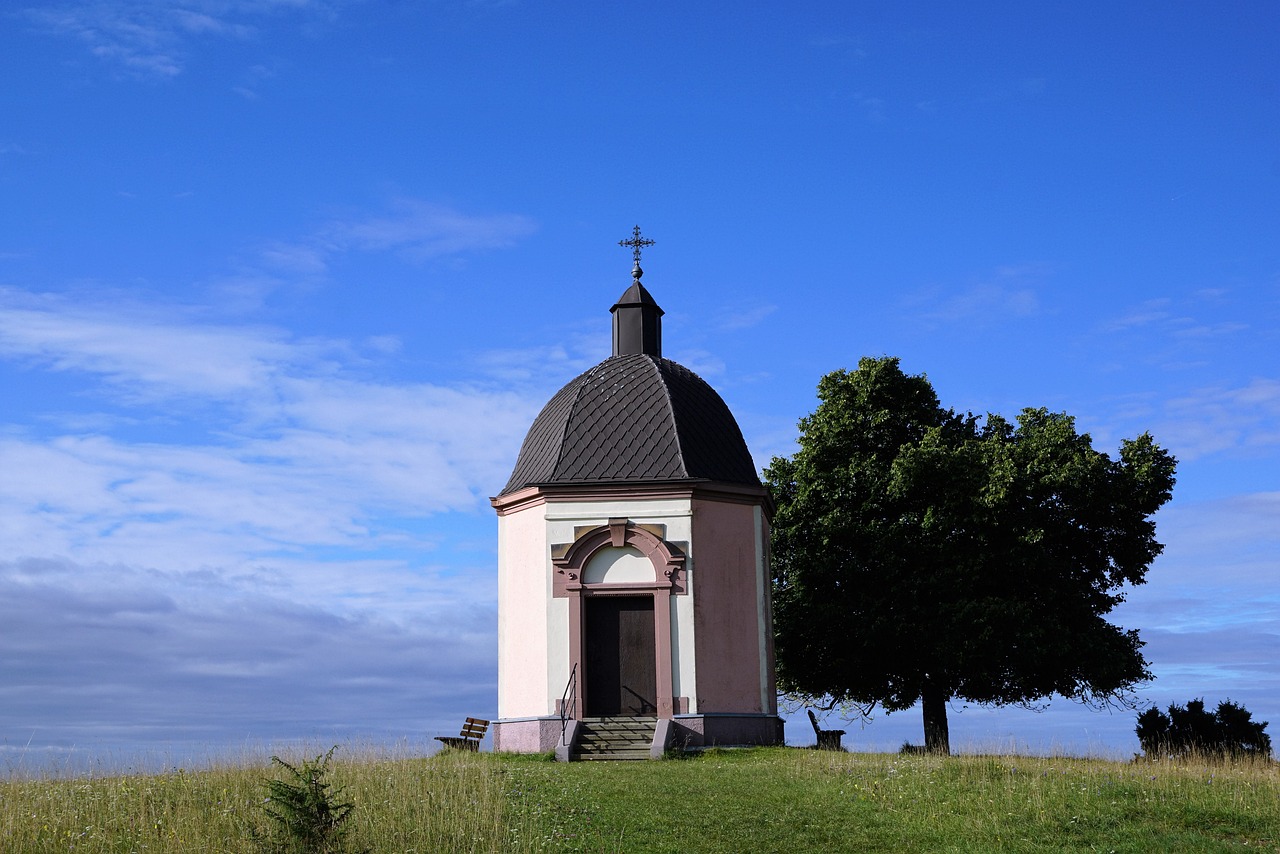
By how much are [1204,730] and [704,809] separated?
13182mm

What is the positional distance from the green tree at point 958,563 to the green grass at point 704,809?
30.8ft

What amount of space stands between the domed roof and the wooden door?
2455mm

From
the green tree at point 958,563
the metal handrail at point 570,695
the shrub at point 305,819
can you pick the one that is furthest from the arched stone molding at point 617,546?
the shrub at point 305,819

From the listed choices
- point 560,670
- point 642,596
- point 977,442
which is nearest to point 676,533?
point 642,596

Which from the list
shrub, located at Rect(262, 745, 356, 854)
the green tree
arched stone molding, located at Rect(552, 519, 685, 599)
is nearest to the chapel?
arched stone molding, located at Rect(552, 519, 685, 599)

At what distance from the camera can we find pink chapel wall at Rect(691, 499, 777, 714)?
22938 mm

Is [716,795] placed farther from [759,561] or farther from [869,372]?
[869,372]

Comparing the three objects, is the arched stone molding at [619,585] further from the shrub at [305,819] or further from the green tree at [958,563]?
the shrub at [305,819]

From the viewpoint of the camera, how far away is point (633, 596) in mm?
23156

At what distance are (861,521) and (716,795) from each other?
1373 cm

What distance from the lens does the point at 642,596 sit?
23156mm

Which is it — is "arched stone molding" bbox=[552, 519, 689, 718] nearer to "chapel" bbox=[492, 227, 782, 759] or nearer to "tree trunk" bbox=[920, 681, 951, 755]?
"chapel" bbox=[492, 227, 782, 759]

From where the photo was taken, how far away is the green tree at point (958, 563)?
26391mm

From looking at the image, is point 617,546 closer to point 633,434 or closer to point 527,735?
point 633,434
